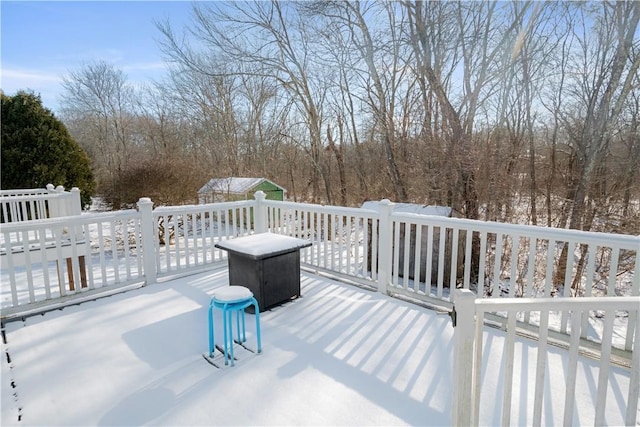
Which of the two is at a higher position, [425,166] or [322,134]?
[322,134]

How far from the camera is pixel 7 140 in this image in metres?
7.90

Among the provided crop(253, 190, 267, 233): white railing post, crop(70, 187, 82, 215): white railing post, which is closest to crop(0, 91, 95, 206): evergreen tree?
crop(70, 187, 82, 215): white railing post

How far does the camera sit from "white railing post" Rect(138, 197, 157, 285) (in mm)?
3992

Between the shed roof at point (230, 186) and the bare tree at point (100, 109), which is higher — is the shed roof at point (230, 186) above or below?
below

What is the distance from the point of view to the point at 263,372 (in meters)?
2.44

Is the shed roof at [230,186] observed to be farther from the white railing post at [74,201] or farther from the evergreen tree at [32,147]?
the white railing post at [74,201]

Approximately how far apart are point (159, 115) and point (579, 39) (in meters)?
15.2

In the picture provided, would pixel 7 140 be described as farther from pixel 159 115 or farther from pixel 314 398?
pixel 314 398

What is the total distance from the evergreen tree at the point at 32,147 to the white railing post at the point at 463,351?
32.3 ft

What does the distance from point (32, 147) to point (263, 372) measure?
895cm

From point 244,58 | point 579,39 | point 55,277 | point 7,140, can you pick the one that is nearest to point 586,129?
point 579,39

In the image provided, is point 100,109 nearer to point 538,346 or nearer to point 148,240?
point 148,240

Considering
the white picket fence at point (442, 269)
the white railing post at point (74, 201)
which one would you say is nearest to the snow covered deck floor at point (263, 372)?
the white picket fence at point (442, 269)

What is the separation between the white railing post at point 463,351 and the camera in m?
1.38
